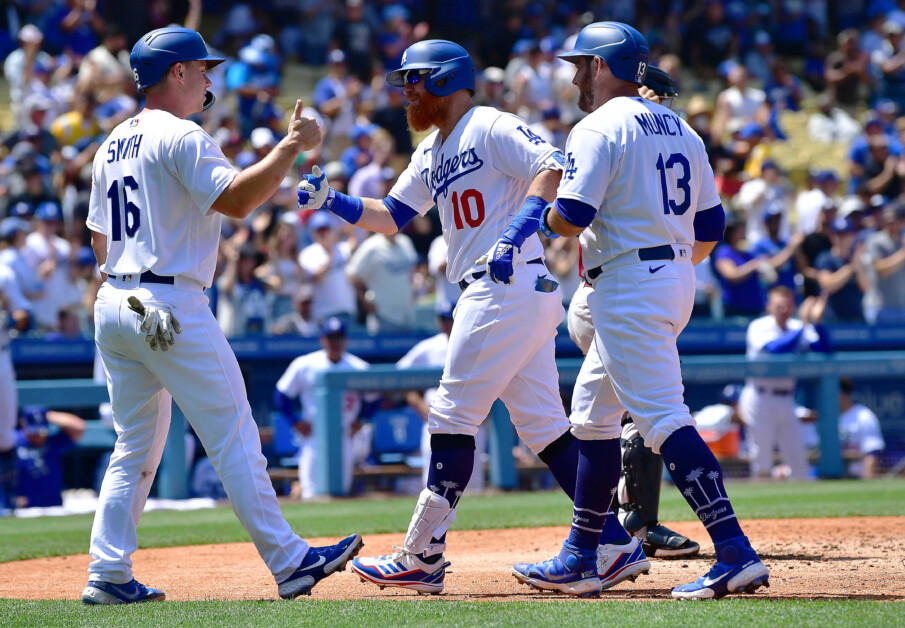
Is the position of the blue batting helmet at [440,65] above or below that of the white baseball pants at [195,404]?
above

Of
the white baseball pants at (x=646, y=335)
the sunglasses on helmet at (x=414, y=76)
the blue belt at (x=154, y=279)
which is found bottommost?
the white baseball pants at (x=646, y=335)

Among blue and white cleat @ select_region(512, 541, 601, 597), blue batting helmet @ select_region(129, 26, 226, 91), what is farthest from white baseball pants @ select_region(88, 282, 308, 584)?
blue and white cleat @ select_region(512, 541, 601, 597)

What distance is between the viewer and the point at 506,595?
15.1 feet

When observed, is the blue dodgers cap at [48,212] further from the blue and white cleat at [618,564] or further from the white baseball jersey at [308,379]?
the blue and white cleat at [618,564]

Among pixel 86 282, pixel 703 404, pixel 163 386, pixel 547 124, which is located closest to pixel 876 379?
pixel 703 404

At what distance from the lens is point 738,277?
1230cm

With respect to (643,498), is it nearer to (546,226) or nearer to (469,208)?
(469,208)

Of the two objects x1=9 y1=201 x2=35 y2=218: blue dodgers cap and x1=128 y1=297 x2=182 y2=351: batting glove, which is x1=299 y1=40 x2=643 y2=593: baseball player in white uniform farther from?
x1=9 y1=201 x2=35 y2=218: blue dodgers cap

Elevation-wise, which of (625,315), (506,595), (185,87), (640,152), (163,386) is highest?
(185,87)

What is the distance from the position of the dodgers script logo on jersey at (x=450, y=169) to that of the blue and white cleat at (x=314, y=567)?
142 cm

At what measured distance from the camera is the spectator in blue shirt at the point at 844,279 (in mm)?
12484

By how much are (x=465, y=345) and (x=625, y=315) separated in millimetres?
692

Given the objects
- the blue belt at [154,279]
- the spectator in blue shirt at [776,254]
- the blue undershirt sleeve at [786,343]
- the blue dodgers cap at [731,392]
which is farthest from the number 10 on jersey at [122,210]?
the spectator in blue shirt at [776,254]

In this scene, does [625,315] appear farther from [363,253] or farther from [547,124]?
[547,124]
